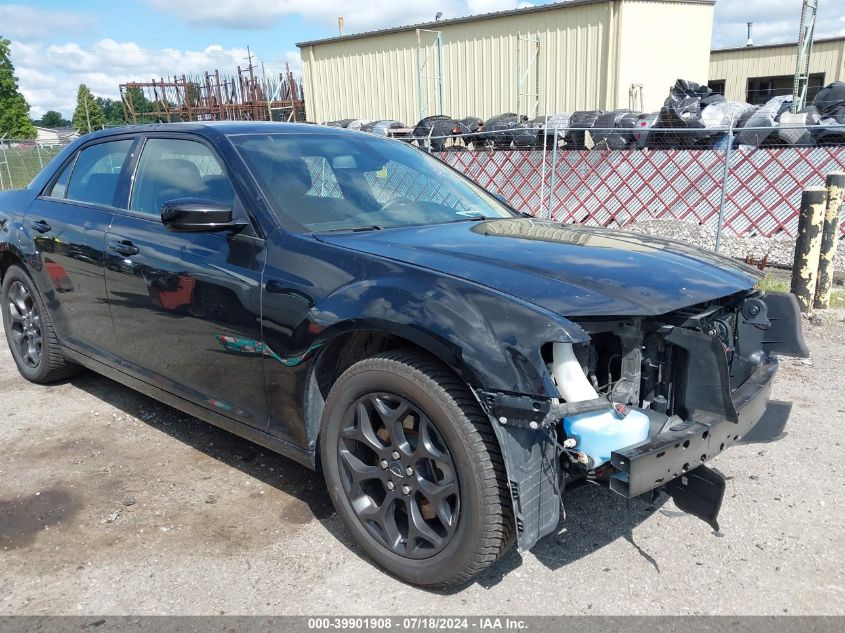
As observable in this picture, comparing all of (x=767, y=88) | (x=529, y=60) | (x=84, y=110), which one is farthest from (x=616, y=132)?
(x=84, y=110)

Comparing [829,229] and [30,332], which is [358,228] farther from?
[829,229]

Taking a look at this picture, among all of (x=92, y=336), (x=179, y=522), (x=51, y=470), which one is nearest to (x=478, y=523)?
(x=179, y=522)

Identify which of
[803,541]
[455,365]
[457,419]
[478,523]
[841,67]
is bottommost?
[803,541]

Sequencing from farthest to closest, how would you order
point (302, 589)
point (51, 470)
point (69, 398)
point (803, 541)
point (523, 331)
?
point (69, 398), point (51, 470), point (803, 541), point (302, 589), point (523, 331)

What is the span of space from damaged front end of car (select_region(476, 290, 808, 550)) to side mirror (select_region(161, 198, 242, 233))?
1.37 metres

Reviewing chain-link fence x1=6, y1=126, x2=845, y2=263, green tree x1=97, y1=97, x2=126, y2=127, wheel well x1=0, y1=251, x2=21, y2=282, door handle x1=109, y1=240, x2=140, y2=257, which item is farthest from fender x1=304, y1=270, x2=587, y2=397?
green tree x1=97, y1=97, x2=126, y2=127

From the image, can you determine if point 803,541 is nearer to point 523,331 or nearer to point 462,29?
point 523,331

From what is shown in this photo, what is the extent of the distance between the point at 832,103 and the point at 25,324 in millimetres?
12847

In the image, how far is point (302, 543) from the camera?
113 inches

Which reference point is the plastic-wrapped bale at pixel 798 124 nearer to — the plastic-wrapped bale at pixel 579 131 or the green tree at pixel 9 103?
the plastic-wrapped bale at pixel 579 131

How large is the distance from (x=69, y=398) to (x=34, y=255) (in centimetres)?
96

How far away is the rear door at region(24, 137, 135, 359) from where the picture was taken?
12.3 ft

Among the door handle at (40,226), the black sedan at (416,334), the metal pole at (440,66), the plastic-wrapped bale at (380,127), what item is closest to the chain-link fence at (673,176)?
the plastic-wrapped bale at (380,127)

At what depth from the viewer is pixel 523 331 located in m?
2.15
